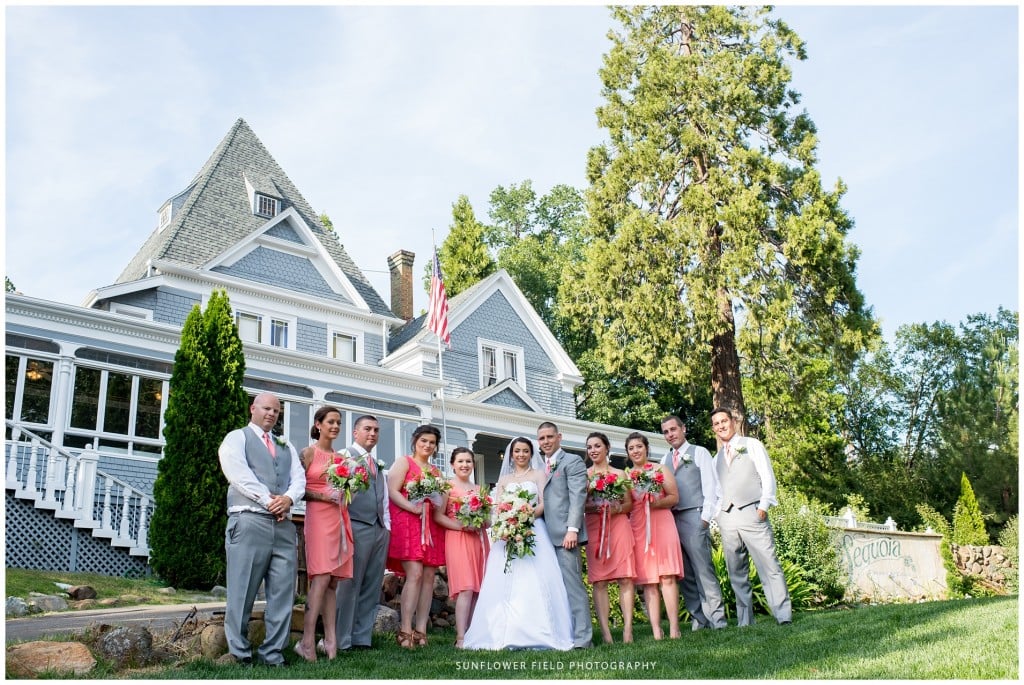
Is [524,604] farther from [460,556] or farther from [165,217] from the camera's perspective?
[165,217]

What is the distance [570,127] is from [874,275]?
319 inches

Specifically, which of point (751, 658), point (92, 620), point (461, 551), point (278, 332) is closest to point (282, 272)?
point (278, 332)

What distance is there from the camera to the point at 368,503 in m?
6.70

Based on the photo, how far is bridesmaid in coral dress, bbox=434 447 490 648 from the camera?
7.23 m

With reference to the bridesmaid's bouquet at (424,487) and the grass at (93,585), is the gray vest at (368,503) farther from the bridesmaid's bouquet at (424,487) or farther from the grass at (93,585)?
the grass at (93,585)

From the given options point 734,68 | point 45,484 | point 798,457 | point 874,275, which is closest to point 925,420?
point 798,457

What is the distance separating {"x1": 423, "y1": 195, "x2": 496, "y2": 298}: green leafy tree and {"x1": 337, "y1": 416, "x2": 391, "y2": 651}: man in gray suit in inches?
1098

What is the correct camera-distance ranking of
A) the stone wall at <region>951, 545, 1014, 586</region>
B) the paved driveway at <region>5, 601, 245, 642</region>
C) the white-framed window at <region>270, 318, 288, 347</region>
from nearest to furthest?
the paved driveway at <region>5, 601, 245, 642</region>, the stone wall at <region>951, 545, 1014, 586</region>, the white-framed window at <region>270, 318, 288, 347</region>

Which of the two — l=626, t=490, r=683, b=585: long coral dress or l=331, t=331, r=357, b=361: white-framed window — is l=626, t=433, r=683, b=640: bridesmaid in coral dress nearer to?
l=626, t=490, r=683, b=585: long coral dress

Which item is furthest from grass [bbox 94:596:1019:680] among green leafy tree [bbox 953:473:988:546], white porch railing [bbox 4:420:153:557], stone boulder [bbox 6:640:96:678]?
green leafy tree [bbox 953:473:988:546]

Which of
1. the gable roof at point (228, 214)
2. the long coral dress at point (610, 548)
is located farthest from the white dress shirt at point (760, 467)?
the gable roof at point (228, 214)

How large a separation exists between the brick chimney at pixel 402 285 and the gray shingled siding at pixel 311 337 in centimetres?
423

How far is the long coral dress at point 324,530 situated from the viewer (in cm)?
625

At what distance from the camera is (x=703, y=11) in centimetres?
2109
